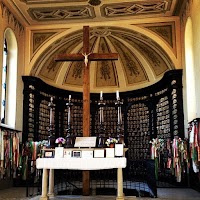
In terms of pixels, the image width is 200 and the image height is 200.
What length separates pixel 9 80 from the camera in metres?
10.7

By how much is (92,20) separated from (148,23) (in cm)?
195

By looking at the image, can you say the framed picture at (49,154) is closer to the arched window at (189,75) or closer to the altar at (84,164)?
the altar at (84,164)

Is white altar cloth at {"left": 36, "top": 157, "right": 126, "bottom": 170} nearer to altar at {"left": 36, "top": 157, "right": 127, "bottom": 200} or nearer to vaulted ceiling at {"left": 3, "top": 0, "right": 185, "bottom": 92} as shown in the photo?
altar at {"left": 36, "top": 157, "right": 127, "bottom": 200}

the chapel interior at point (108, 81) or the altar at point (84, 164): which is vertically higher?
the chapel interior at point (108, 81)

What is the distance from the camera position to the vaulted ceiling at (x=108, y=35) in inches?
409

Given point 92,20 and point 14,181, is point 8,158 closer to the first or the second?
point 14,181

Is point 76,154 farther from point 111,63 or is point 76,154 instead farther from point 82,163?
point 111,63

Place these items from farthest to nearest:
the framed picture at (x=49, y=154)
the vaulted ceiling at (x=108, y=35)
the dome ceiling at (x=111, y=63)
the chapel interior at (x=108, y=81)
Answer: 1. the dome ceiling at (x=111, y=63)
2. the vaulted ceiling at (x=108, y=35)
3. the chapel interior at (x=108, y=81)
4. the framed picture at (x=49, y=154)

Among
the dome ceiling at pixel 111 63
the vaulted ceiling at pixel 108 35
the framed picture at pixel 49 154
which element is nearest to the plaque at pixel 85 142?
the framed picture at pixel 49 154

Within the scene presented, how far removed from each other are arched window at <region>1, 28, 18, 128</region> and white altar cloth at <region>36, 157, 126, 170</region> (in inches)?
163

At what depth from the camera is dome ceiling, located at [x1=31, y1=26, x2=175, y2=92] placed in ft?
38.5

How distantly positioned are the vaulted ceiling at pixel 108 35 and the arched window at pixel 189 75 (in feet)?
2.22

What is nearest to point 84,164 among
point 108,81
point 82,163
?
point 82,163

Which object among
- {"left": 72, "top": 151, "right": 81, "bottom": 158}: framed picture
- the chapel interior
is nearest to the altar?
{"left": 72, "top": 151, "right": 81, "bottom": 158}: framed picture
